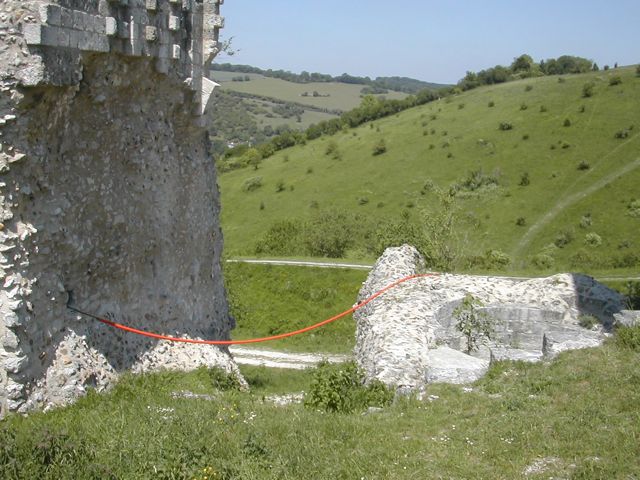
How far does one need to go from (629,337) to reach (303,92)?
566 ft

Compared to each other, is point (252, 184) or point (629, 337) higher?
point (629, 337)

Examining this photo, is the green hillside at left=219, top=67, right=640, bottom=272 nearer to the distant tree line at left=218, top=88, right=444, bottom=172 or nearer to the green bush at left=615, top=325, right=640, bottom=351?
the distant tree line at left=218, top=88, right=444, bottom=172

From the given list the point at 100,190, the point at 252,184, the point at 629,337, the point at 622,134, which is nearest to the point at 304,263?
the point at 629,337

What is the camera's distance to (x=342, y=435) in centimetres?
848

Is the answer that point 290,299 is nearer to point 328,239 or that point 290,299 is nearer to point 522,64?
point 328,239

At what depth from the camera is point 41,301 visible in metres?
8.74

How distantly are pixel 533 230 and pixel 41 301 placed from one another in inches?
1797

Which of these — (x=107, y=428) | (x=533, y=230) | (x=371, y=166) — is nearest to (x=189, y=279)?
(x=107, y=428)

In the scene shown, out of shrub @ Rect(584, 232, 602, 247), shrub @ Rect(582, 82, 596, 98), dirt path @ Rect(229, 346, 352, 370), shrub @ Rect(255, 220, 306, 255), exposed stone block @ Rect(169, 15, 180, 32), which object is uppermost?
shrub @ Rect(582, 82, 596, 98)

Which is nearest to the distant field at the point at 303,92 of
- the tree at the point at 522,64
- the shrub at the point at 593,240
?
the tree at the point at 522,64

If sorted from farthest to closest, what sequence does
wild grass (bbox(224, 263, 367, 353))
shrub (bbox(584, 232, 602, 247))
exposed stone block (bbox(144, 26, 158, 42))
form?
shrub (bbox(584, 232, 602, 247)) → wild grass (bbox(224, 263, 367, 353)) → exposed stone block (bbox(144, 26, 158, 42))

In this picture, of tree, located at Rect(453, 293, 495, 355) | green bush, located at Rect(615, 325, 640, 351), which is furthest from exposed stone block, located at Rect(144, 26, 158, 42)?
green bush, located at Rect(615, 325, 640, 351)

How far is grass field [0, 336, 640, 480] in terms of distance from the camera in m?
7.02

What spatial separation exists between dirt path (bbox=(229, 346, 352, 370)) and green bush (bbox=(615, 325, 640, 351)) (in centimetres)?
1065
